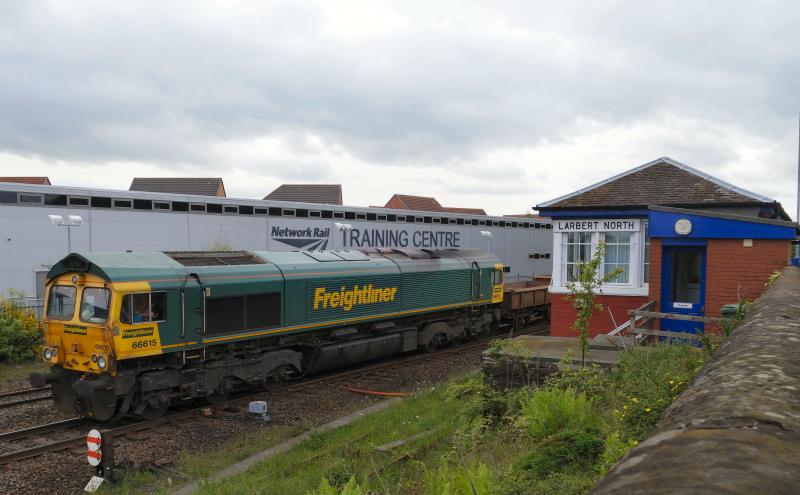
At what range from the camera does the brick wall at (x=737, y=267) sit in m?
13.9

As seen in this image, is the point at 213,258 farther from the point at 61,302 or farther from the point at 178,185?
the point at 178,185

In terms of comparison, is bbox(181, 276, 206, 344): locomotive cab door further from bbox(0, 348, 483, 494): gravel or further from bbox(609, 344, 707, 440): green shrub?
bbox(609, 344, 707, 440): green shrub

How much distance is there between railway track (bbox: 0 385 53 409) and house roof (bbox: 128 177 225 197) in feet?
136

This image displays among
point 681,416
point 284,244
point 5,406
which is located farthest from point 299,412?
point 284,244

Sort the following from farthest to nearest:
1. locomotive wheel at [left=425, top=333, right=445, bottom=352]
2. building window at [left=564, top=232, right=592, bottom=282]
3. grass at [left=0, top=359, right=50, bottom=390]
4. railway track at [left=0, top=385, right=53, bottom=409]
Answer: locomotive wheel at [left=425, top=333, right=445, bottom=352] → building window at [left=564, top=232, right=592, bottom=282] → grass at [left=0, top=359, right=50, bottom=390] → railway track at [left=0, top=385, right=53, bottom=409]

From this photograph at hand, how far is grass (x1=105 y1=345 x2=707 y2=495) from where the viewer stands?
5453 mm

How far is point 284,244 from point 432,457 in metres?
23.0

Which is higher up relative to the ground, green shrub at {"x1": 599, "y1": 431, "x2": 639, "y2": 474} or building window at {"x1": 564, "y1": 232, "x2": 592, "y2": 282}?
building window at {"x1": 564, "y1": 232, "x2": 592, "y2": 282}

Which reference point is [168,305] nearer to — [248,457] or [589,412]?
[248,457]

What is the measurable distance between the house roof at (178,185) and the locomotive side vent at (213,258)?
4173 cm

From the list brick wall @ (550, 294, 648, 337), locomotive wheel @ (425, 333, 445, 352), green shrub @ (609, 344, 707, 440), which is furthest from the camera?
locomotive wheel @ (425, 333, 445, 352)

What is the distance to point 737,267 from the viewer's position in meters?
14.2

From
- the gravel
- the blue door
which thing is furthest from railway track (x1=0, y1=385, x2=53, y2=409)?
the blue door

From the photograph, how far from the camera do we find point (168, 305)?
1195cm
